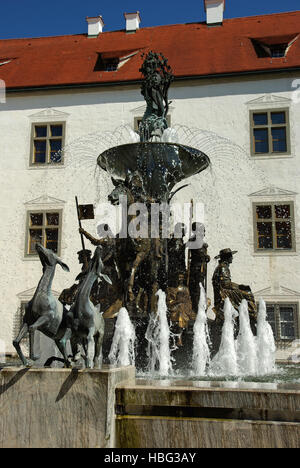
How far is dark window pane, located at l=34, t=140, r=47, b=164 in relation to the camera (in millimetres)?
19906

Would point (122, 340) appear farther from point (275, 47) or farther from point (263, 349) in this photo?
point (275, 47)

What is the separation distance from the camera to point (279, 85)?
1878cm

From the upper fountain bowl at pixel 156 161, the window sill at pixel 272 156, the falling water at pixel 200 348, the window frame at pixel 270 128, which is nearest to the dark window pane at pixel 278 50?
the window frame at pixel 270 128

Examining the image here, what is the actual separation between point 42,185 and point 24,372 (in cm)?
1604

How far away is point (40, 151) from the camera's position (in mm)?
20000

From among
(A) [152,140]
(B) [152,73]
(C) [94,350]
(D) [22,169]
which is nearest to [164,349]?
(C) [94,350]

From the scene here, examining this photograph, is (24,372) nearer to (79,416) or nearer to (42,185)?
(79,416)

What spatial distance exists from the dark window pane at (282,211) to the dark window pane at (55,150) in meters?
8.45

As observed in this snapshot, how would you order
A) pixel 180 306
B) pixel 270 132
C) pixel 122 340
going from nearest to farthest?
pixel 122 340 < pixel 180 306 < pixel 270 132

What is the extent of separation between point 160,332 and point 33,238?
40.8 feet

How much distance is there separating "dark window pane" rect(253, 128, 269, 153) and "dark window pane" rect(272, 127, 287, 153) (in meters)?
0.26

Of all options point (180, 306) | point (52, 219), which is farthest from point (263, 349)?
point (52, 219)

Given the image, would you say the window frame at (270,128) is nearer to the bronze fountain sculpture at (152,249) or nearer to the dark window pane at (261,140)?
the dark window pane at (261,140)
